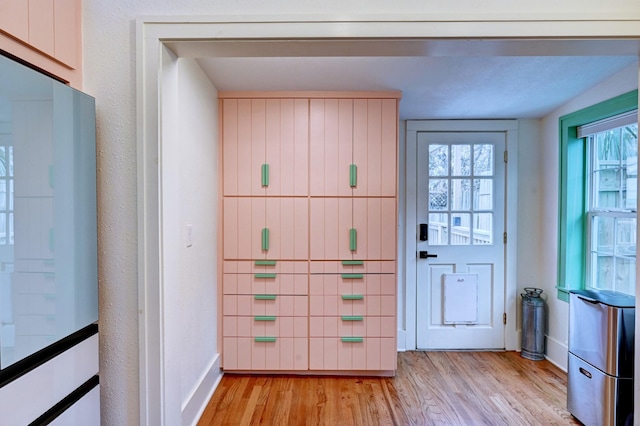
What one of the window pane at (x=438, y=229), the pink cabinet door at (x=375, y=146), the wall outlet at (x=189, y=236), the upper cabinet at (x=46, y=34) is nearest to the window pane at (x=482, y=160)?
the window pane at (x=438, y=229)

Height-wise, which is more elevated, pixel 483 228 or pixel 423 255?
pixel 483 228

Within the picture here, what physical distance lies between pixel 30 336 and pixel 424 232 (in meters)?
2.70

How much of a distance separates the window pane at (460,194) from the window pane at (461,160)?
74mm

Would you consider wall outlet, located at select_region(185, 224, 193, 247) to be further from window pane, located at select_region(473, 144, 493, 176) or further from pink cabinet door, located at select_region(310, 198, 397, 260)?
window pane, located at select_region(473, 144, 493, 176)

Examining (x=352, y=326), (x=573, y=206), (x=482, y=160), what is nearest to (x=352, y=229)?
(x=352, y=326)

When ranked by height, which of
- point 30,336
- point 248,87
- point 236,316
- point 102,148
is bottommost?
point 236,316

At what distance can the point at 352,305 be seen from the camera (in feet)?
7.97

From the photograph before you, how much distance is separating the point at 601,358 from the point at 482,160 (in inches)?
68.2

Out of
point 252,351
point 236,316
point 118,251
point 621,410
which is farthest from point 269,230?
point 621,410

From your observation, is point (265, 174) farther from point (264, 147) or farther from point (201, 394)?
point (201, 394)

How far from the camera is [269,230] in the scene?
7.96ft

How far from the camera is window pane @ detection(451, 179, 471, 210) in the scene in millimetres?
2932

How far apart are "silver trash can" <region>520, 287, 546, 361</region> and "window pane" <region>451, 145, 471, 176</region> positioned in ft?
4.12

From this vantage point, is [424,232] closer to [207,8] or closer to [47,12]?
[207,8]
